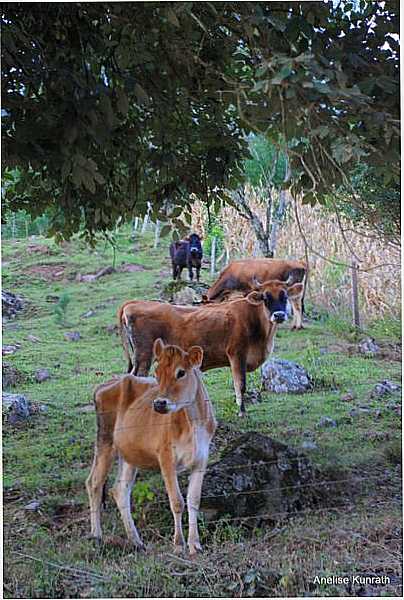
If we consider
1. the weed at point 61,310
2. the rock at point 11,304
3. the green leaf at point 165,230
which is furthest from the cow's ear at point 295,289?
the rock at point 11,304

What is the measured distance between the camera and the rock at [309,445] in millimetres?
1958

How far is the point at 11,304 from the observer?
1967mm

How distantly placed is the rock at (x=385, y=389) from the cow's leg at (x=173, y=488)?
0.53m

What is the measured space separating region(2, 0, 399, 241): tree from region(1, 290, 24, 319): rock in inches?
9.6

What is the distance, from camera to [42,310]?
6.49ft

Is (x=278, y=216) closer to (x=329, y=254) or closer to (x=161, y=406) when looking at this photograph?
(x=329, y=254)

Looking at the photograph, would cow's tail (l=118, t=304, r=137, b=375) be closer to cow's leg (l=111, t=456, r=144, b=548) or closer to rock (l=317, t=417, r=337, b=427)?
cow's leg (l=111, t=456, r=144, b=548)

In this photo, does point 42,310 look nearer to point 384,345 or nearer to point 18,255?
point 18,255

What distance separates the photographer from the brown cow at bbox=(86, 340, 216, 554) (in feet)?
6.07

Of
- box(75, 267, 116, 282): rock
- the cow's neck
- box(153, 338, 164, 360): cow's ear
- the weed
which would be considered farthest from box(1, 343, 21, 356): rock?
the cow's neck

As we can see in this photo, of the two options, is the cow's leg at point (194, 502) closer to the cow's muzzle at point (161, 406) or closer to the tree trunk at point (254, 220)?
the cow's muzzle at point (161, 406)

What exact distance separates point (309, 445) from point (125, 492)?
0.46 m

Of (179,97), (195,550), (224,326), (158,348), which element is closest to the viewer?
(195,550)

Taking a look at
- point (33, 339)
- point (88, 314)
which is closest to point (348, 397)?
point (88, 314)
